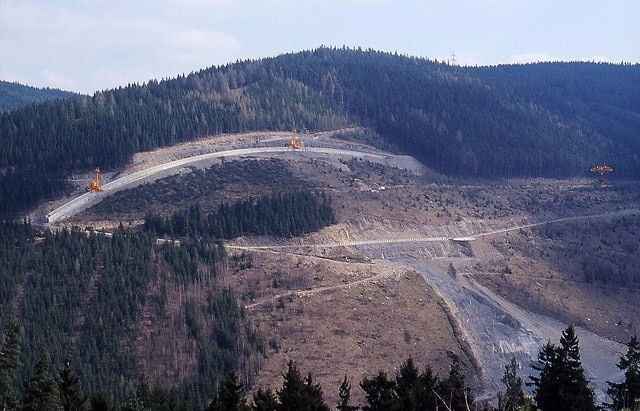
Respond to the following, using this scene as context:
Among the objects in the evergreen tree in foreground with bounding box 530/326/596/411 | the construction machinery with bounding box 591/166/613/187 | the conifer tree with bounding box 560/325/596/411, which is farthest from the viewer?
the construction machinery with bounding box 591/166/613/187

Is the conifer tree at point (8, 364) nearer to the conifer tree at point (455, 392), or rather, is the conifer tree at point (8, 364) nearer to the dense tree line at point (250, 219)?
the conifer tree at point (455, 392)

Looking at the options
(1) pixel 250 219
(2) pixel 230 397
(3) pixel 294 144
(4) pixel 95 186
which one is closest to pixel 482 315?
(1) pixel 250 219

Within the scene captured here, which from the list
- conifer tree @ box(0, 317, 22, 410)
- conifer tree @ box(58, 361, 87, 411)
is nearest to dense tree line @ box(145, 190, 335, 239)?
conifer tree @ box(0, 317, 22, 410)

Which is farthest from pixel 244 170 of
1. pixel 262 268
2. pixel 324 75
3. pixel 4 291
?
pixel 324 75

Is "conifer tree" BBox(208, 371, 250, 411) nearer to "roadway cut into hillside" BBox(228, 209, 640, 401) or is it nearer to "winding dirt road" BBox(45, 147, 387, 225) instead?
"roadway cut into hillside" BBox(228, 209, 640, 401)

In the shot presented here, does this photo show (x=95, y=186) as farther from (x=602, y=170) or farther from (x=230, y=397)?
(x=602, y=170)

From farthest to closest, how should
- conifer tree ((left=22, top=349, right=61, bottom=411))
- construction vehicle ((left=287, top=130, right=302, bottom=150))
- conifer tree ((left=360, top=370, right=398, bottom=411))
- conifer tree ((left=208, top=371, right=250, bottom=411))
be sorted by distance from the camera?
construction vehicle ((left=287, top=130, right=302, bottom=150)) → conifer tree ((left=22, top=349, right=61, bottom=411)) → conifer tree ((left=360, top=370, right=398, bottom=411)) → conifer tree ((left=208, top=371, right=250, bottom=411))

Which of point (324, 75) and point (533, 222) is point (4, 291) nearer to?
point (533, 222)
